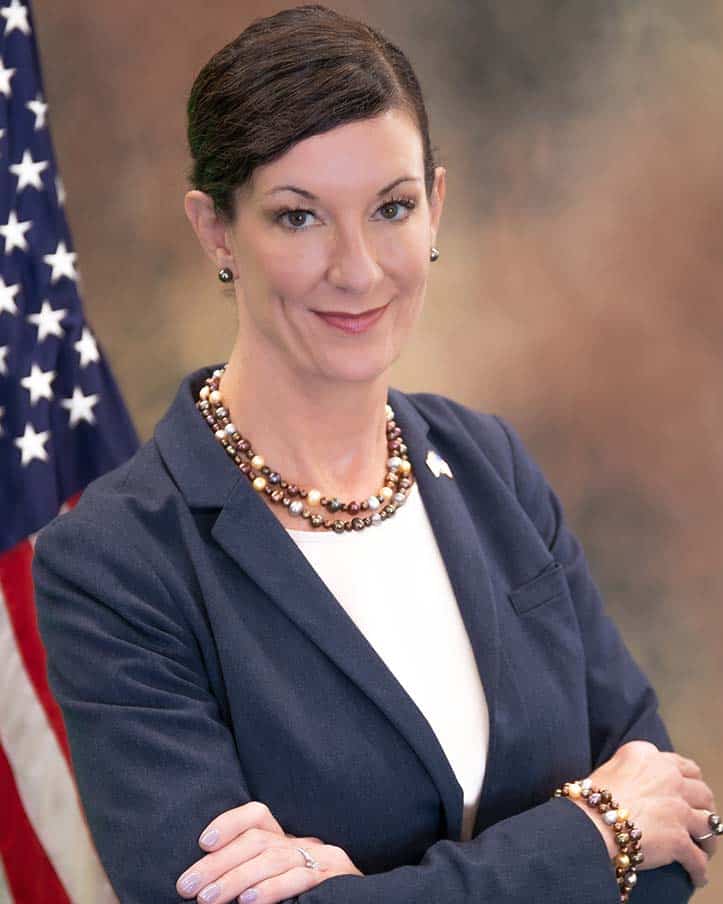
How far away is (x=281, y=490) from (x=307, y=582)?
7.1 inches

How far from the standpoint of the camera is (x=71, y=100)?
3482 mm

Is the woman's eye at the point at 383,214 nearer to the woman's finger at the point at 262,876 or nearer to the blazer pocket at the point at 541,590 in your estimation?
the blazer pocket at the point at 541,590

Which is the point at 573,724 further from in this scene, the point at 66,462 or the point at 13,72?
the point at 13,72

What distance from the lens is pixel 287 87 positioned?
6.18 ft

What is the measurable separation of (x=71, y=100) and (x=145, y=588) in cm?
193

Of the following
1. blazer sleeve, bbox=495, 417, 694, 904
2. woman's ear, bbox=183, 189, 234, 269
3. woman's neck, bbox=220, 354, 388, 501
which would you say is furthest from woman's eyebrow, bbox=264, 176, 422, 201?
blazer sleeve, bbox=495, 417, 694, 904

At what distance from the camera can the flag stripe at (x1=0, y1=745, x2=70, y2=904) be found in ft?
9.50

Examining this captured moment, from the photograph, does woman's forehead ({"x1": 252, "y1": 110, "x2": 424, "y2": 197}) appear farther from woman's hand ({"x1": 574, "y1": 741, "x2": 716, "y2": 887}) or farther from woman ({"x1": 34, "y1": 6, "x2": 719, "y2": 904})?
woman's hand ({"x1": 574, "y1": 741, "x2": 716, "y2": 887})

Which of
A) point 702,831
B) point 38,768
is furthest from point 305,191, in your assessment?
point 38,768

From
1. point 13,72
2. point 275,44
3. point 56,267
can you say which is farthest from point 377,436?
point 13,72

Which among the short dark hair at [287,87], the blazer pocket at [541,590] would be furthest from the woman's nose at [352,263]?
the blazer pocket at [541,590]

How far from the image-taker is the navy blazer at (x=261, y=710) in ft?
6.06

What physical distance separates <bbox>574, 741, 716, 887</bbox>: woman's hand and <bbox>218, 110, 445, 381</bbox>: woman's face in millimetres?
700

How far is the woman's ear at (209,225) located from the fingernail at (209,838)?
0.81 meters
